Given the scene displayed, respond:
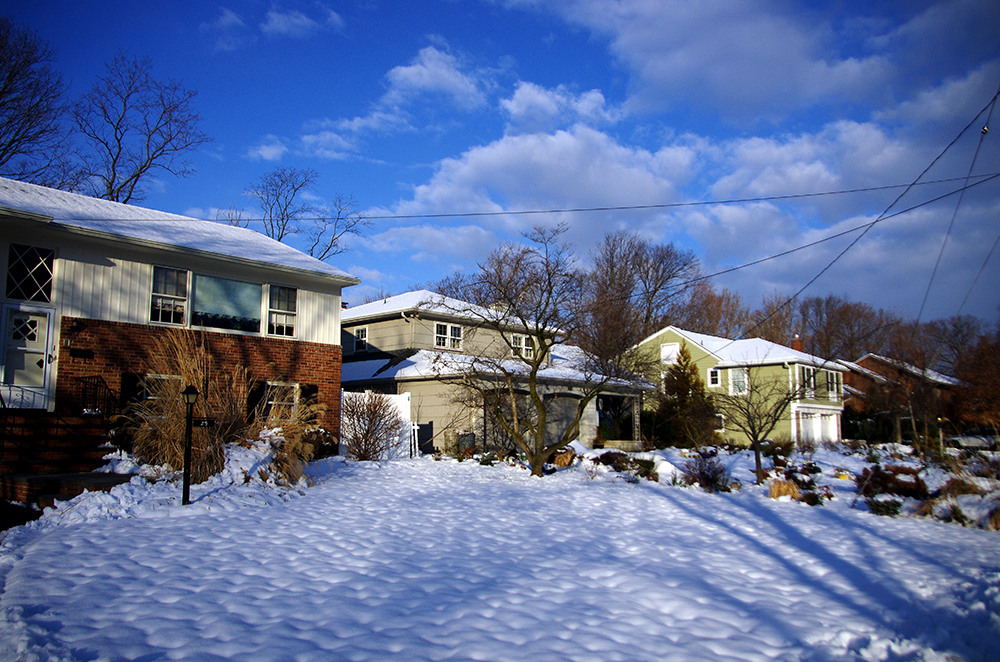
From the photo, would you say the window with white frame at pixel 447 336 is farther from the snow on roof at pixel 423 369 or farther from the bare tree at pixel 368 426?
the bare tree at pixel 368 426

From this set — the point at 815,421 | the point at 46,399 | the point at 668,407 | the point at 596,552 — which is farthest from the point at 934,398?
the point at 46,399

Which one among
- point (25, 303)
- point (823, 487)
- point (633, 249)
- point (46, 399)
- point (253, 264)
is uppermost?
point (633, 249)

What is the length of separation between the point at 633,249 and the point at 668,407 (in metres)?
16.4

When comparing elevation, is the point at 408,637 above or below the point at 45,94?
below

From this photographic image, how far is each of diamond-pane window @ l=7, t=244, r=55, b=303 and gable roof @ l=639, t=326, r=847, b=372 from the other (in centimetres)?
2767

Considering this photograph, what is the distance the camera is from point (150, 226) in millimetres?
15844

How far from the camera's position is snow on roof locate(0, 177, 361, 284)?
45.9ft

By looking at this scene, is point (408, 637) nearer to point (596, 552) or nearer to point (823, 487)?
point (596, 552)

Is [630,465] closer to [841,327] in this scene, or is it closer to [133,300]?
[133,300]

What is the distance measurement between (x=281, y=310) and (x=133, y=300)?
346 centimetres

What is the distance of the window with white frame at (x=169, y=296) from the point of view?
14852 millimetres

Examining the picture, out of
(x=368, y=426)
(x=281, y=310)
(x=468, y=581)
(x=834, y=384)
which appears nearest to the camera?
(x=468, y=581)

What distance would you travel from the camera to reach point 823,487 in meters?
13.8

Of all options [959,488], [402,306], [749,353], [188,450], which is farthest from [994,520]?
[749,353]
